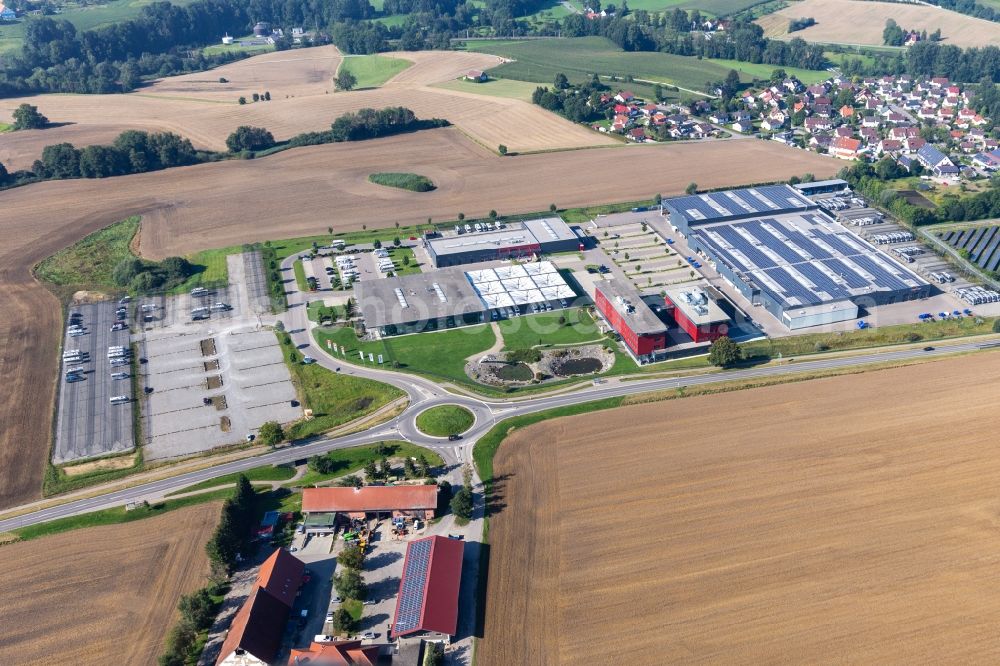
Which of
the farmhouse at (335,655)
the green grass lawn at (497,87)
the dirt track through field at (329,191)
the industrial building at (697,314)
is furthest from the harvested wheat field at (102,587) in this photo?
the green grass lawn at (497,87)

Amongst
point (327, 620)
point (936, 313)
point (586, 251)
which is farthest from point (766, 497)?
point (586, 251)

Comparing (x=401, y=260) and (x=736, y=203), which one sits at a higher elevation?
(x=736, y=203)

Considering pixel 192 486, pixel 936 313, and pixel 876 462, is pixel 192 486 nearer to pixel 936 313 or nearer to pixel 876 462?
pixel 876 462

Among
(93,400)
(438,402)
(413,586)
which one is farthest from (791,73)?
(413,586)

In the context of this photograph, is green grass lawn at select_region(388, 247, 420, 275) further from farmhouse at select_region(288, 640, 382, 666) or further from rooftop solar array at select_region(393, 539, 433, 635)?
farmhouse at select_region(288, 640, 382, 666)

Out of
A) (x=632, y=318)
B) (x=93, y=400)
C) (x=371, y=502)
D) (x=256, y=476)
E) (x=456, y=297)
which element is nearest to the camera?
(x=371, y=502)

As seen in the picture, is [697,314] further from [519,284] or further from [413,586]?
[413,586]

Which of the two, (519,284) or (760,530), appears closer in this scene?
(760,530)
